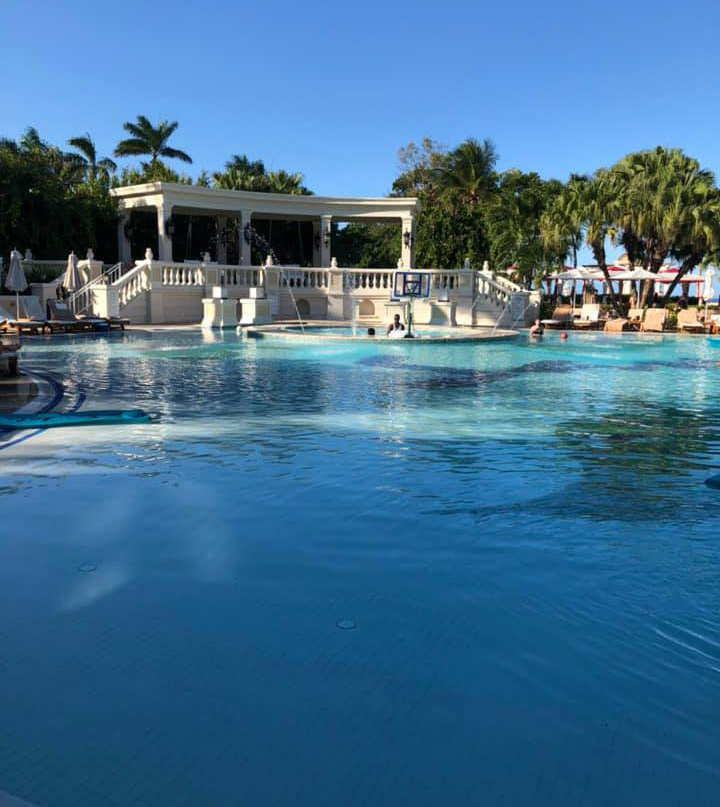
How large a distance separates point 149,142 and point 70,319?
31.4 m

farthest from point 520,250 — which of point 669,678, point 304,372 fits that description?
point 669,678

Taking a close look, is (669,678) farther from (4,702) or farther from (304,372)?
(304,372)

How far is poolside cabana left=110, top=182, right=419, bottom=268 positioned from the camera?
1335 inches

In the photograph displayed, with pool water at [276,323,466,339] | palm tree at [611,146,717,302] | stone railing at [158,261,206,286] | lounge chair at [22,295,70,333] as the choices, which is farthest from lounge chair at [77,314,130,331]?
palm tree at [611,146,717,302]

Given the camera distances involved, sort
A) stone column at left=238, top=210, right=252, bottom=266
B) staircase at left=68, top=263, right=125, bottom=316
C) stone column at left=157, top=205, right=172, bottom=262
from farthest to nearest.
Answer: stone column at left=238, top=210, right=252, bottom=266, stone column at left=157, top=205, right=172, bottom=262, staircase at left=68, top=263, right=125, bottom=316

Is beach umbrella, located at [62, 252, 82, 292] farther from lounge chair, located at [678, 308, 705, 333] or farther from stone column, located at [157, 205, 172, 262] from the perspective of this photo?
lounge chair, located at [678, 308, 705, 333]

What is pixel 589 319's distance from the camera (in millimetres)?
34312

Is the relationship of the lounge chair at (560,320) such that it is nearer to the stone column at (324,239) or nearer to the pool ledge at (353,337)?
the pool ledge at (353,337)

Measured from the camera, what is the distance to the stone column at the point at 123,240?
3603 cm

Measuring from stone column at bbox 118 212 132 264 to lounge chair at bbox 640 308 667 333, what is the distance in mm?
24438

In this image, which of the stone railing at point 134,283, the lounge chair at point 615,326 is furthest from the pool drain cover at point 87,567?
the lounge chair at point 615,326

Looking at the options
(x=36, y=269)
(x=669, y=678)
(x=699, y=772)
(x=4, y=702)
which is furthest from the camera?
(x=36, y=269)

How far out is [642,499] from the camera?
6438mm

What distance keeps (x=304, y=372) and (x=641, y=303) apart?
32.1m
